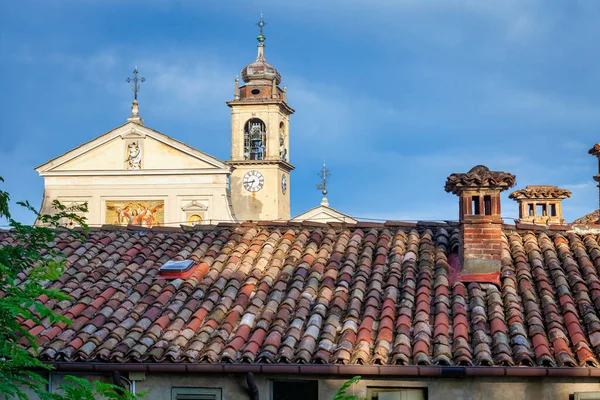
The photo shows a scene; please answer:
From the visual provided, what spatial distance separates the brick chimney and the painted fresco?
1459 inches

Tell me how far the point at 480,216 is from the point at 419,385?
124 inches

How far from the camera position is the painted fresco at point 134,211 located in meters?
49.6

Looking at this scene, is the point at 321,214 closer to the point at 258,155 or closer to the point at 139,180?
the point at 258,155

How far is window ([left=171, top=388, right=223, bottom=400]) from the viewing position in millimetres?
11227

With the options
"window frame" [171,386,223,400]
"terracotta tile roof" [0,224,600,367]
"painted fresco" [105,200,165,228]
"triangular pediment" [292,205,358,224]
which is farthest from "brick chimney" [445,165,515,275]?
"triangular pediment" [292,205,358,224]

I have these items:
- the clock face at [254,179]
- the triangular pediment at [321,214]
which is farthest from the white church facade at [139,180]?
the triangular pediment at [321,214]

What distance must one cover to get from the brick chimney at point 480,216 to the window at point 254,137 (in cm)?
4292

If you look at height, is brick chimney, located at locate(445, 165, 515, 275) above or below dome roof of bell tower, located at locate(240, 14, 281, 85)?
below

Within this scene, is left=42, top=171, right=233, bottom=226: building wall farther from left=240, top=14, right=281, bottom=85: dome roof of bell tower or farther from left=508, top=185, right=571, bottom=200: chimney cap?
left=508, top=185, right=571, bottom=200: chimney cap

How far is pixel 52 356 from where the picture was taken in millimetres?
11305

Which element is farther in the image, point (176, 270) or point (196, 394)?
point (176, 270)

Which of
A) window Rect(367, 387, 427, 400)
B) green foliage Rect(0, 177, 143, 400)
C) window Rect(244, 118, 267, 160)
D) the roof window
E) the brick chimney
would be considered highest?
window Rect(244, 118, 267, 160)

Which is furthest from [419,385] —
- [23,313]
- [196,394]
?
[23,313]

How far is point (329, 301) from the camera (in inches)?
484
